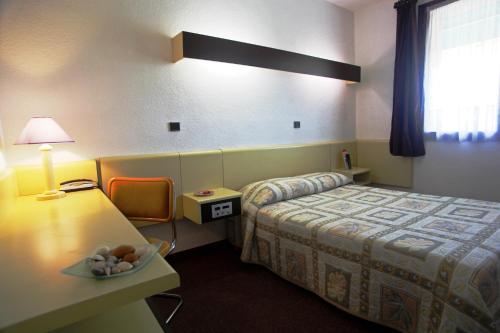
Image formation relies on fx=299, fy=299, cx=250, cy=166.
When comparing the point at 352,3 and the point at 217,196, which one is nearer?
the point at 217,196

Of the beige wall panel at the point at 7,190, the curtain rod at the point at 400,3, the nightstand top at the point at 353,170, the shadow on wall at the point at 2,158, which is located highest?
the curtain rod at the point at 400,3

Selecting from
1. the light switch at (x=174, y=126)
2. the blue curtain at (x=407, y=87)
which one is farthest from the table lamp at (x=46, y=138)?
the blue curtain at (x=407, y=87)

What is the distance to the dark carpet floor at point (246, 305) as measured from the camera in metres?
1.79

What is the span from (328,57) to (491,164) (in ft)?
6.97

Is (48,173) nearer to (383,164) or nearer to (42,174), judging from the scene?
(42,174)

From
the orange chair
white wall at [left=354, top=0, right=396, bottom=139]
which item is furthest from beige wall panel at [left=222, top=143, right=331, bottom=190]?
the orange chair

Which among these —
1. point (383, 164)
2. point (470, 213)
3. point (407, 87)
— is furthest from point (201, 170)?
point (407, 87)

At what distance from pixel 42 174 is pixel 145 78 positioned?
1.05m

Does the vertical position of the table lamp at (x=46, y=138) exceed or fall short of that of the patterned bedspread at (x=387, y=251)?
it exceeds it

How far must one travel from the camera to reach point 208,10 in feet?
9.05

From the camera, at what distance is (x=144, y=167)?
243 centimetres

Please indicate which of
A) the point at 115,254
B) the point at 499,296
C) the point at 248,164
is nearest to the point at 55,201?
the point at 115,254

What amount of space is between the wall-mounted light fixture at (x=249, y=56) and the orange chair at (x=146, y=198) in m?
1.10

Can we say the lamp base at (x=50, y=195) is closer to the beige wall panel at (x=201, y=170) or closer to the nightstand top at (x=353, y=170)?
the beige wall panel at (x=201, y=170)
